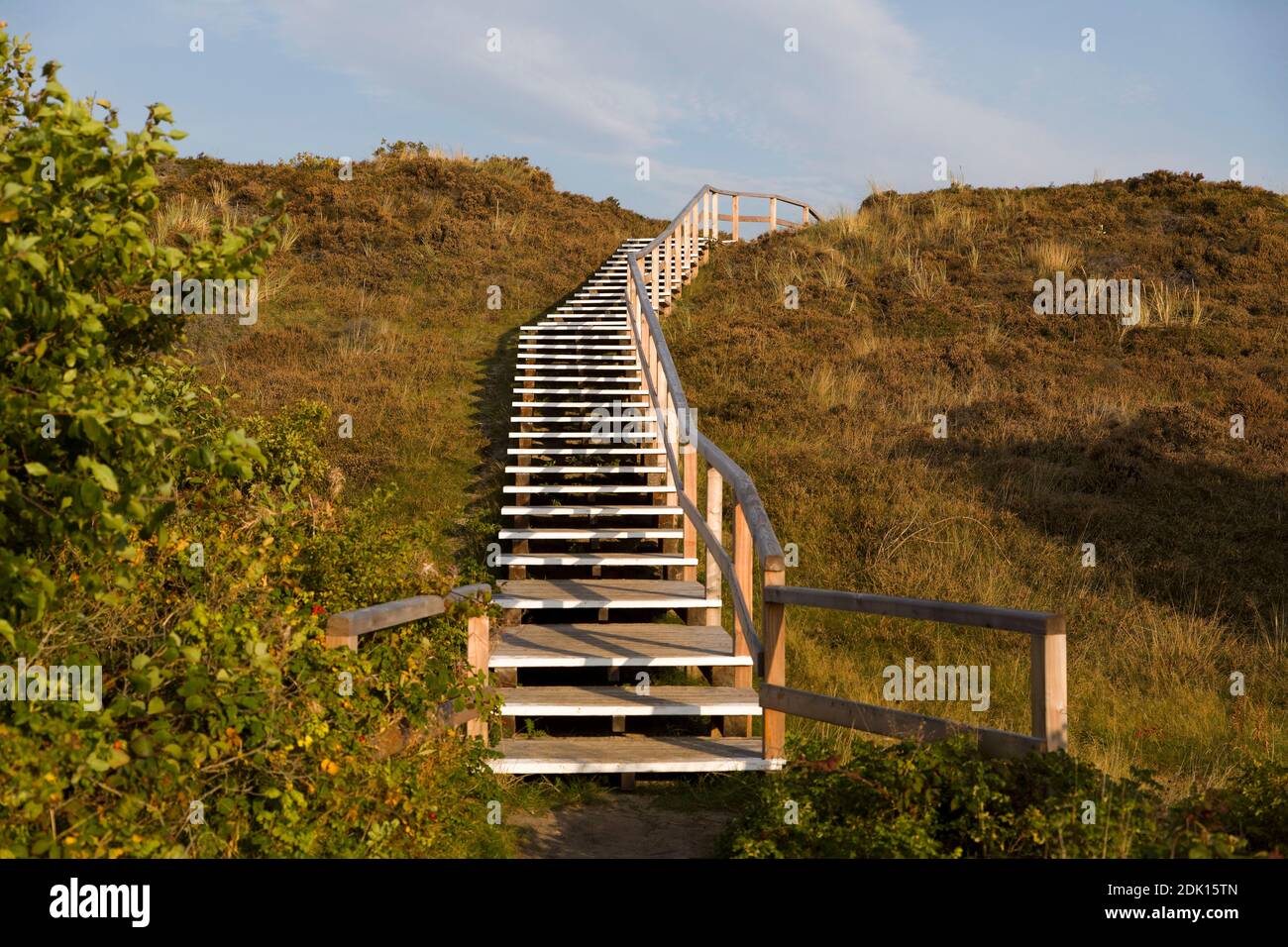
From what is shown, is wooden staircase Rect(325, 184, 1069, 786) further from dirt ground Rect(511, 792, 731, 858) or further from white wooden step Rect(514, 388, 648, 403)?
dirt ground Rect(511, 792, 731, 858)

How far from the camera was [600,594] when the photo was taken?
8.48m

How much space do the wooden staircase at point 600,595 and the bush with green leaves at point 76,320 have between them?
2871 mm

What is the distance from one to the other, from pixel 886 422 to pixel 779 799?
9833mm

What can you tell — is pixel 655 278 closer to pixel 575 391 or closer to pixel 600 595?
pixel 575 391

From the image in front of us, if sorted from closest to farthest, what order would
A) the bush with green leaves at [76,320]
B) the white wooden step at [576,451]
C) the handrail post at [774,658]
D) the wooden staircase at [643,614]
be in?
the bush with green leaves at [76,320]
the wooden staircase at [643,614]
the handrail post at [774,658]
the white wooden step at [576,451]

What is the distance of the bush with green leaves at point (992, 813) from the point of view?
3.91 metres

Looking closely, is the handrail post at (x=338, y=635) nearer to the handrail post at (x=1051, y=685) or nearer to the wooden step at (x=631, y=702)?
the wooden step at (x=631, y=702)

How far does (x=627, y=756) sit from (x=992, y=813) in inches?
97.8

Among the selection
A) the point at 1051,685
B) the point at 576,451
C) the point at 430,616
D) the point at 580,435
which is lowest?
the point at 1051,685

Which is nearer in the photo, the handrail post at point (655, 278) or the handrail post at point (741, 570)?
the handrail post at point (741, 570)

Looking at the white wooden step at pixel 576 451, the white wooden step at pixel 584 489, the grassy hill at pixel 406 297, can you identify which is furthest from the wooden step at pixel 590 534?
the white wooden step at pixel 576 451

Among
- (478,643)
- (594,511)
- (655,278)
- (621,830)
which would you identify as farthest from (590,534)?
(655,278)

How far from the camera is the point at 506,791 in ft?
18.8

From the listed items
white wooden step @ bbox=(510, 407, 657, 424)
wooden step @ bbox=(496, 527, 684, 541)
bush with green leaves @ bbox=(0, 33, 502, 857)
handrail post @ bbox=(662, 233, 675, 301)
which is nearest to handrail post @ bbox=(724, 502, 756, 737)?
bush with green leaves @ bbox=(0, 33, 502, 857)
